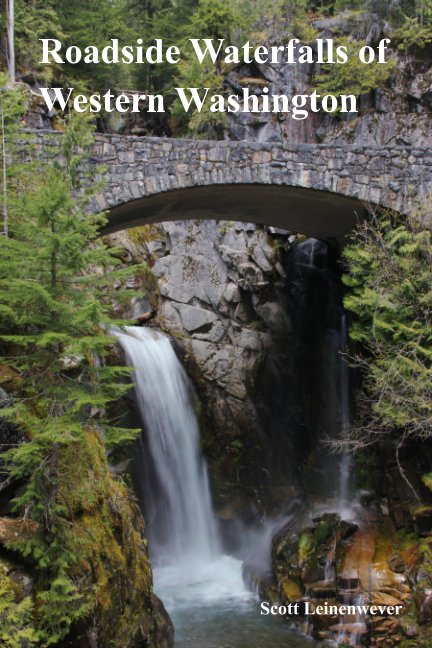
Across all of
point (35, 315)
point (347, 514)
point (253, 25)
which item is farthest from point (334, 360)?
point (253, 25)

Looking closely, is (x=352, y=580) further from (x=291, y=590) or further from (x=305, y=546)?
(x=305, y=546)

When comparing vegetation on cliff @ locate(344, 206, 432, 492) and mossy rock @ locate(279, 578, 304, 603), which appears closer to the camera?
vegetation on cliff @ locate(344, 206, 432, 492)

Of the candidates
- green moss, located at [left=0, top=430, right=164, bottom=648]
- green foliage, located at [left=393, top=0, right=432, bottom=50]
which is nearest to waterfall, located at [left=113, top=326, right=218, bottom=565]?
green moss, located at [left=0, top=430, right=164, bottom=648]

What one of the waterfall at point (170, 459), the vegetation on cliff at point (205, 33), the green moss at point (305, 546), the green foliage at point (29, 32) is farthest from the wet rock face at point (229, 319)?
the green foliage at point (29, 32)

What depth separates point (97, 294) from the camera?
6.10 m

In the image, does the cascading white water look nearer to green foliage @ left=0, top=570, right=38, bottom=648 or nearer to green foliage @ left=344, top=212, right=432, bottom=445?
green foliage @ left=344, top=212, right=432, bottom=445

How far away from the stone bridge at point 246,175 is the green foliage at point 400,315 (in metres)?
0.73

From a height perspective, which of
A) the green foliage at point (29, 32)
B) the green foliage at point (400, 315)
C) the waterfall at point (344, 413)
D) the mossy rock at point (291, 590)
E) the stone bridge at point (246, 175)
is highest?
the green foliage at point (29, 32)

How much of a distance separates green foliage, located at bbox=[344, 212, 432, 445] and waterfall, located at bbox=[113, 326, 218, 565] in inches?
200

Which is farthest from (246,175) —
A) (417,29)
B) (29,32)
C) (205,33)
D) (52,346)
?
(205,33)

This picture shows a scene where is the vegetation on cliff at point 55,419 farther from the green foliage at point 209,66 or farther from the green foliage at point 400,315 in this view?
the green foliage at point 209,66

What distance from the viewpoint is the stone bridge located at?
32.3ft

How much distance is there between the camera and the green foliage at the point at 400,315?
9.93 meters

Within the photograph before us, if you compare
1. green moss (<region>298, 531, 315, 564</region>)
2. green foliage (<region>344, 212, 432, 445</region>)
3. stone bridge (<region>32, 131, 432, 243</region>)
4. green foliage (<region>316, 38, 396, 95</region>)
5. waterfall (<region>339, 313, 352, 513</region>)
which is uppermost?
green foliage (<region>316, 38, 396, 95</region>)
